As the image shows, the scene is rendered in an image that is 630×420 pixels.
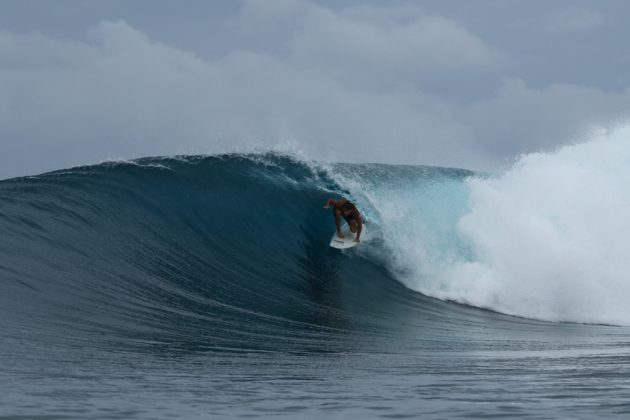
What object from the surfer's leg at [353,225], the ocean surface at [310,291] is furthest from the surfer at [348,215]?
the ocean surface at [310,291]

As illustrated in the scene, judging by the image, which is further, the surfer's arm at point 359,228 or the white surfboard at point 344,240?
the surfer's arm at point 359,228

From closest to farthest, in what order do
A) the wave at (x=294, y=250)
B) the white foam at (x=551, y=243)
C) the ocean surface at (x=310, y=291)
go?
the ocean surface at (x=310, y=291)
the wave at (x=294, y=250)
the white foam at (x=551, y=243)

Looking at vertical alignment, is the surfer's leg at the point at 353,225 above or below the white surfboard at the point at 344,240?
above

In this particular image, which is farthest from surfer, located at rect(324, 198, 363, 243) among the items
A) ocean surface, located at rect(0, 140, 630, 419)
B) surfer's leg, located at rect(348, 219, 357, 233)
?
ocean surface, located at rect(0, 140, 630, 419)

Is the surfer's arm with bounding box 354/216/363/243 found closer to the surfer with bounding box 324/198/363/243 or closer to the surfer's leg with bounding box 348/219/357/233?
the surfer with bounding box 324/198/363/243

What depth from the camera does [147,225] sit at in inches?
559

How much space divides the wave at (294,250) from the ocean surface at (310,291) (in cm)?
5

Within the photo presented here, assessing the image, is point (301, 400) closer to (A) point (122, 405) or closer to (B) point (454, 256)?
(A) point (122, 405)

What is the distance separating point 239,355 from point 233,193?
30.4ft

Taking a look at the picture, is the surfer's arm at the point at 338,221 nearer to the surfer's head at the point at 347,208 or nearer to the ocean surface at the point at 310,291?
the surfer's head at the point at 347,208

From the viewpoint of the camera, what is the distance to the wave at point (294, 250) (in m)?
9.69

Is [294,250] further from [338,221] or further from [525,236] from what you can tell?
[525,236]

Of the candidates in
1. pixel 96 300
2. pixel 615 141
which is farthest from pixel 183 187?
pixel 615 141

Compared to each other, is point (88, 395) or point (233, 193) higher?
point (233, 193)
